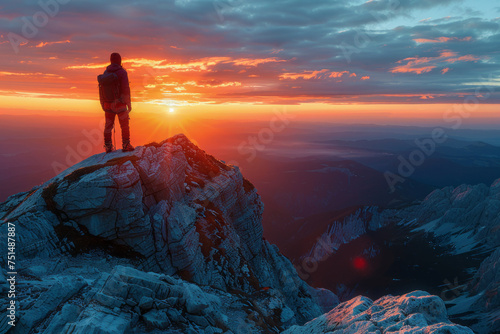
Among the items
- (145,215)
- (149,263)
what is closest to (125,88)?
(145,215)

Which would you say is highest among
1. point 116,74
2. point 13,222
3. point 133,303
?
point 116,74

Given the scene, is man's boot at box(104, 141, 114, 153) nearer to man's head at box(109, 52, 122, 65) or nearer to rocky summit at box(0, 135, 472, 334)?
rocky summit at box(0, 135, 472, 334)

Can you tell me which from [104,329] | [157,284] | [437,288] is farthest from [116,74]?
[437,288]

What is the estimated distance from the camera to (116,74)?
24.5m

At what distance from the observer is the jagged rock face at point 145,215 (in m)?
21.9

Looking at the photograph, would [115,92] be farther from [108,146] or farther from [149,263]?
[149,263]

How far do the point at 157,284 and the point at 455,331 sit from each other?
1406cm

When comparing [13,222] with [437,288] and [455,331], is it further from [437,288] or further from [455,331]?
[437,288]

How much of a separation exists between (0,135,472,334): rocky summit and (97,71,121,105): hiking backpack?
5441 mm

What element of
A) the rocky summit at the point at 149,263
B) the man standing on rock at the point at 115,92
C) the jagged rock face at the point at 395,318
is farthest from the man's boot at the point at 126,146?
the jagged rock face at the point at 395,318

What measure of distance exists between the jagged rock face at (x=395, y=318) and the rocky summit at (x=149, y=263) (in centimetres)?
7

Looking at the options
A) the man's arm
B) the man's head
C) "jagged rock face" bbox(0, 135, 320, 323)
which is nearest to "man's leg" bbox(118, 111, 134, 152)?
"jagged rock face" bbox(0, 135, 320, 323)

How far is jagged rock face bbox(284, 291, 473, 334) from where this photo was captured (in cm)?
1260

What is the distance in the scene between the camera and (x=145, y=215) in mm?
26016
